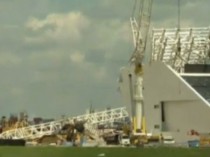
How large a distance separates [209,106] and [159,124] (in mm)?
14135

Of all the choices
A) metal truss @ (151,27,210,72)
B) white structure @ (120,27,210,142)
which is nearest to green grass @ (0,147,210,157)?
white structure @ (120,27,210,142)

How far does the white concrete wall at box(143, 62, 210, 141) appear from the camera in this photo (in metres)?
152

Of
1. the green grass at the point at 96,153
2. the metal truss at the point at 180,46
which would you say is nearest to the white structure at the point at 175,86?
the metal truss at the point at 180,46

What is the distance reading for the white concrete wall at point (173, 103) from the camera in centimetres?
15200

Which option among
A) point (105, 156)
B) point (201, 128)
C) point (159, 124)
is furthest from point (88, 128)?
point (105, 156)

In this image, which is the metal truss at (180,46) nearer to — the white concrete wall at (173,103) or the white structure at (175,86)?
the white structure at (175,86)

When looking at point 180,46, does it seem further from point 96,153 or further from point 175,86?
point 96,153

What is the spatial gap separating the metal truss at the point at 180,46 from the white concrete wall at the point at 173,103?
1353 cm

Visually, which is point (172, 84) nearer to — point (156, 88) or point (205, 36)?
point (156, 88)

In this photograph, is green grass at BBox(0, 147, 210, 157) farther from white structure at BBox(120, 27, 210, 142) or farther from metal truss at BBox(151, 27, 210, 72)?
metal truss at BBox(151, 27, 210, 72)

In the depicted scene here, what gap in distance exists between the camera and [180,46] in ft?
572

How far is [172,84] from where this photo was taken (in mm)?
156625

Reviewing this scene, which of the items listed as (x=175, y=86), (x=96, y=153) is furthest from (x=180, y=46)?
(x=96, y=153)

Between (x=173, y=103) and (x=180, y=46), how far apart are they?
71.6ft
